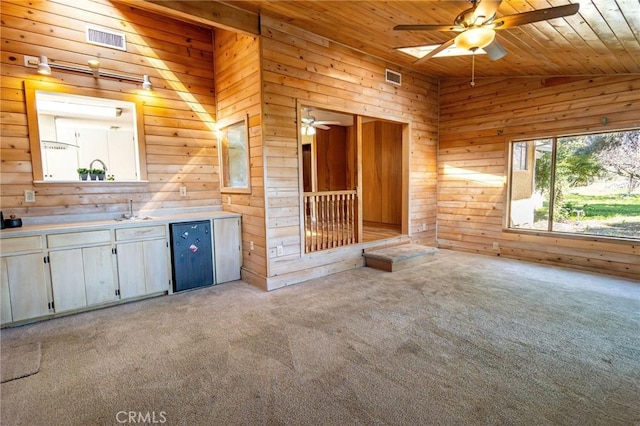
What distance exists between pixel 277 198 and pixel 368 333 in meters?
2.01

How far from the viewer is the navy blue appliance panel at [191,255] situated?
12.9ft

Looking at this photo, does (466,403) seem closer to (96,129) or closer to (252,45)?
(252,45)

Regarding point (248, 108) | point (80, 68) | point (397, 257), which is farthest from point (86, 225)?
point (397, 257)

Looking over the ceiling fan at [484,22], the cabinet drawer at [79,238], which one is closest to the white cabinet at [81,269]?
the cabinet drawer at [79,238]

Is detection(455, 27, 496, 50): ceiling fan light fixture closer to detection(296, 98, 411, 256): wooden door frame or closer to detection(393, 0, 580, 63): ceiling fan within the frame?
detection(393, 0, 580, 63): ceiling fan

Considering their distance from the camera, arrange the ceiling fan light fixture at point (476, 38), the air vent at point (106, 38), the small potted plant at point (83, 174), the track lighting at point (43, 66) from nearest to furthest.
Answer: the ceiling fan light fixture at point (476, 38)
the track lighting at point (43, 66)
the air vent at point (106, 38)
the small potted plant at point (83, 174)

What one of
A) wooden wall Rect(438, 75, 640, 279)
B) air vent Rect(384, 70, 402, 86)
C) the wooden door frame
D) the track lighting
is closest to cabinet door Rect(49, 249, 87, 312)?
the track lighting

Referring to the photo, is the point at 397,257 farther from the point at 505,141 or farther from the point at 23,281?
the point at 23,281

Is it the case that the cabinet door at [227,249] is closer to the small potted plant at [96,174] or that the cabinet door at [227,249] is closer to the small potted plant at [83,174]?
the small potted plant at [96,174]

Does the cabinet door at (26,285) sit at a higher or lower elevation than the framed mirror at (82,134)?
lower

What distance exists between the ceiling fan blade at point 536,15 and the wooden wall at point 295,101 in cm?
224

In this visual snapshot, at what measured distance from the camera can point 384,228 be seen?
683cm

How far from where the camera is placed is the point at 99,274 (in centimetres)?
343
